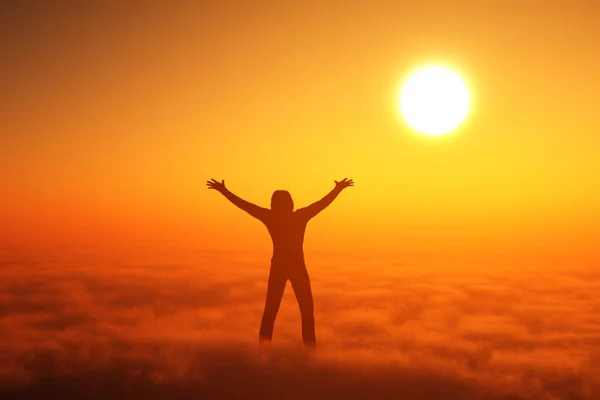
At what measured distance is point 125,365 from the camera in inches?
464

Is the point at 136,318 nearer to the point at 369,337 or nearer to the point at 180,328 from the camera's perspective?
the point at 180,328

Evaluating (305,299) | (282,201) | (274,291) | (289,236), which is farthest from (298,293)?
(282,201)

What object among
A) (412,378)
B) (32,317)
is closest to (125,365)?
(412,378)

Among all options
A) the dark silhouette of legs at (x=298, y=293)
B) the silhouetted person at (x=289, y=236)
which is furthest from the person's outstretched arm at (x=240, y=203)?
the dark silhouette of legs at (x=298, y=293)

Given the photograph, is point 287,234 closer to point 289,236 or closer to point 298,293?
point 289,236

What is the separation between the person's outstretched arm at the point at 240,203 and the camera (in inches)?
457

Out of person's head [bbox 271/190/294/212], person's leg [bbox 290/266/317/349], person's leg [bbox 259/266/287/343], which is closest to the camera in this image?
person's head [bbox 271/190/294/212]

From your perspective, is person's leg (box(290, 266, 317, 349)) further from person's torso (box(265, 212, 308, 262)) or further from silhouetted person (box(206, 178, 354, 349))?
person's torso (box(265, 212, 308, 262))

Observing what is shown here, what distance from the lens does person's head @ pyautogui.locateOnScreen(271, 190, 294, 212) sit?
11484 mm

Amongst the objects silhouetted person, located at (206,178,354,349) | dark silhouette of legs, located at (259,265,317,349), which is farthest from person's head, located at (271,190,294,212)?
dark silhouette of legs, located at (259,265,317,349)

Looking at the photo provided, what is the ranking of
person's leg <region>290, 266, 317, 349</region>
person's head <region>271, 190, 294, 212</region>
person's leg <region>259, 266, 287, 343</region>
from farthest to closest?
1. person's leg <region>259, 266, 287, 343</region>
2. person's leg <region>290, 266, 317, 349</region>
3. person's head <region>271, 190, 294, 212</region>

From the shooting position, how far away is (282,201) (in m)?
11.5

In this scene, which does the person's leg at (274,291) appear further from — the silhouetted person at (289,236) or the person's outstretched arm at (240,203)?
the person's outstretched arm at (240,203)

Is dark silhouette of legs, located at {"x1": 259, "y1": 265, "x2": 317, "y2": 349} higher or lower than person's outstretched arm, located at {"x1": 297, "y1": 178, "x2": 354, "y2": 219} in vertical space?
lower
